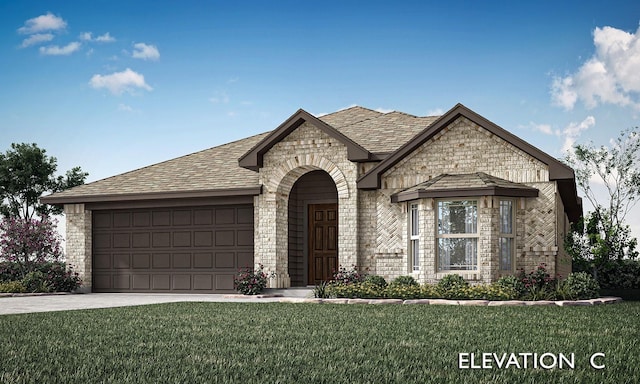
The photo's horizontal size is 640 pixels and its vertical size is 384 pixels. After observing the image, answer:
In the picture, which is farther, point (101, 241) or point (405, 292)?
point (101, 241)

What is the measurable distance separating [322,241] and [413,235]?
13.2 ft

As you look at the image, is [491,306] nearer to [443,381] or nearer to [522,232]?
[522,232]

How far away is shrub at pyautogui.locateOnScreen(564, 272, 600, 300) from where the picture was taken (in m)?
17.2

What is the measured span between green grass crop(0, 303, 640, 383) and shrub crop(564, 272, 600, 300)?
3009mm

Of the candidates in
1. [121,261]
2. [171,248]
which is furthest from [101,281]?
[171,248]

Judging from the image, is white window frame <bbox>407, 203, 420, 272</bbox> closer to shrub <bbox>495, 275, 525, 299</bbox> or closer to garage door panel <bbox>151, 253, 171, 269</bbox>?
shrub <bbox>495, 275, 525, 299</bbox>

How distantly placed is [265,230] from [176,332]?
1124cm

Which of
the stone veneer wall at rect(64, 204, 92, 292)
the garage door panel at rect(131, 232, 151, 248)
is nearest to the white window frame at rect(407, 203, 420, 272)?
the garage door panel at rect(131, 232, 151, 248)

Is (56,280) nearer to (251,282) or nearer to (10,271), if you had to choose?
(10,271)

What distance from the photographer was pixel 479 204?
723 inches

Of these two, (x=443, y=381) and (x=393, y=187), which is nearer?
(x=443, y=381)

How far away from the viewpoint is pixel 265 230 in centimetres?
2162

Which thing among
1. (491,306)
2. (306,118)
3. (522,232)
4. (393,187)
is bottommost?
(491,306)

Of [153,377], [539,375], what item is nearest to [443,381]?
[539,375]
